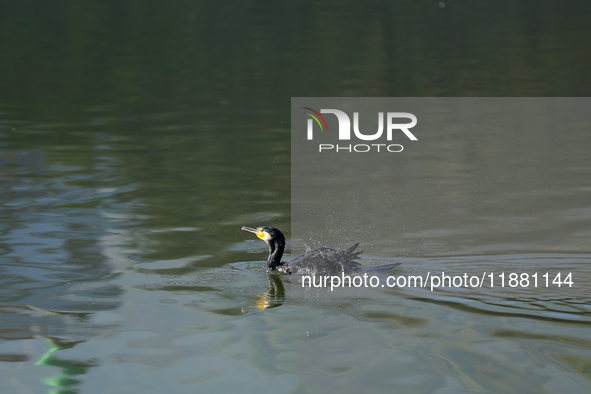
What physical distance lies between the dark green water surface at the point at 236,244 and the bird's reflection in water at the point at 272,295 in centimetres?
3

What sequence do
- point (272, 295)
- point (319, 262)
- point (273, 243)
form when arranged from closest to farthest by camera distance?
point (272, 295) → point (319, 262) → point (273, 243)

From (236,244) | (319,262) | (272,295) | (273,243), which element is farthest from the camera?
(236,244)

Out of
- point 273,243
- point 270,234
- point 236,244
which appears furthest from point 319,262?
point 236,244

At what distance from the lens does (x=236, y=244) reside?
31.1ft

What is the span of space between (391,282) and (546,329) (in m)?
1.82

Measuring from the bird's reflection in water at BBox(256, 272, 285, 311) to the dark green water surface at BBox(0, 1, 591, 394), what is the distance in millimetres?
30

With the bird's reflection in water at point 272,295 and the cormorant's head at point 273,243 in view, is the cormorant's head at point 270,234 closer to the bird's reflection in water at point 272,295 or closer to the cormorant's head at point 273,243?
the cormorant's head at point 273,243

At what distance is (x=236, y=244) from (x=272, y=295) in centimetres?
172

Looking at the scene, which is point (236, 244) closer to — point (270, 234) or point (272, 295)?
point (270, 234)

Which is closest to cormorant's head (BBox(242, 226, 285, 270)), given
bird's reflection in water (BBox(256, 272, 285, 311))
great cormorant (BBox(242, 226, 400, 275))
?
great cormorant (BBox(242, 226, 400, 275))

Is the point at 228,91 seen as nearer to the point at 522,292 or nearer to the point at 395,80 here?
the point at 395,80

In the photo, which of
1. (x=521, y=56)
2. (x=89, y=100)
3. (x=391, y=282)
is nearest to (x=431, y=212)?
(x=391, y=282)

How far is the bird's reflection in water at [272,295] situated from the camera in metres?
7.58

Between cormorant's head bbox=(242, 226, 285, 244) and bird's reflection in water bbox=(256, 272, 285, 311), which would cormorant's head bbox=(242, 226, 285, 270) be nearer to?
cormorant's head bbox=(242, 226, 285, 244)
